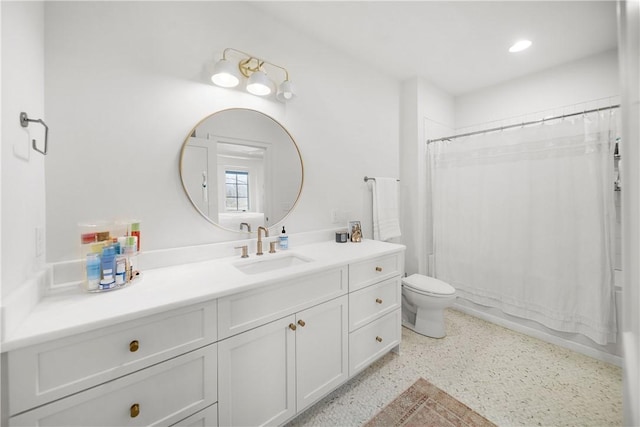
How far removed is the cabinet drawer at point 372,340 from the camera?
5.05 ft

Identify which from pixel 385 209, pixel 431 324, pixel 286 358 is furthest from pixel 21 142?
pixel 431 324

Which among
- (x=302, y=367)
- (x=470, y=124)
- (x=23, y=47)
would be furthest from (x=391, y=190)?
(x=23, y=47)

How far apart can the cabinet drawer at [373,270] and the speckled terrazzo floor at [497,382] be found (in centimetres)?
66

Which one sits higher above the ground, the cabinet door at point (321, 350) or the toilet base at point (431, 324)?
the cabinet door at point (321, 350)

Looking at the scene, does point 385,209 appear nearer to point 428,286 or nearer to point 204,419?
point 428,286

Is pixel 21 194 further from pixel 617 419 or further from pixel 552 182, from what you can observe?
pixel 552 182

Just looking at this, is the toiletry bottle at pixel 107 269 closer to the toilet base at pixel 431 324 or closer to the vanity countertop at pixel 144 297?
the vanity countertop at pixel 144 297

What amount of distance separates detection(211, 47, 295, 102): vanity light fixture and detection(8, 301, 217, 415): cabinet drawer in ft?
4.21

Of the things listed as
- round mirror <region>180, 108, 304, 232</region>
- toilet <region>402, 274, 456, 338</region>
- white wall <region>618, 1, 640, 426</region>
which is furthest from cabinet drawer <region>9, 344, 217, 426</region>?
toilet <region>402, 274, 456, 338</region>

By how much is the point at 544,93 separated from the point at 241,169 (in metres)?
3.07

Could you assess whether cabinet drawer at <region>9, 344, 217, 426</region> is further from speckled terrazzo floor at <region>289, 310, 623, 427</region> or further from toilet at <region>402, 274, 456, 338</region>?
toilet at <region>402, 274, 456, 338</region>

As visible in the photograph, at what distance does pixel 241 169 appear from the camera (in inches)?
64.2

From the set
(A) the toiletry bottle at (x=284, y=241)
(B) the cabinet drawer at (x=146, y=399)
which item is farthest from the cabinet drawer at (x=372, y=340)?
(B) the cabinet drawer at (x=146, y=399)

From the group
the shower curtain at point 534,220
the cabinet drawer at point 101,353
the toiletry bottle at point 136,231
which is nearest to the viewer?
the cabinet drawer at point 101,353
